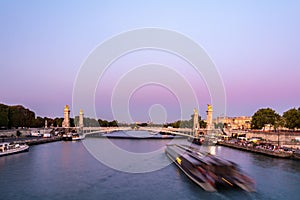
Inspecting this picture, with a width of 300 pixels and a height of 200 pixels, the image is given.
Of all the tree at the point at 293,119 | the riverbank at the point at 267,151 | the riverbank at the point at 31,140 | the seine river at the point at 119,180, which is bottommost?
the seine river at the point at 119,180

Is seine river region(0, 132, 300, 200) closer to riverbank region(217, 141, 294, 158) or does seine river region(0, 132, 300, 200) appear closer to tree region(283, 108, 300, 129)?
riverbank region(217, 141, 294, 158)

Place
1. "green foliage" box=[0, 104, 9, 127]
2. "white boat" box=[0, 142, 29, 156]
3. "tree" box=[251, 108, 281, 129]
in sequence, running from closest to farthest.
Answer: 1. "white boat" box=[0, 142, 29, 156]
2. "green foliage" box=[0, 104, 9, 127]
3. "tree" box=[251, 108, 281, 129]

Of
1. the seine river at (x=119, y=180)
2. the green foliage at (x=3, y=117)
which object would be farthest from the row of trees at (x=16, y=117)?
the seine river at (x=119, y=180)

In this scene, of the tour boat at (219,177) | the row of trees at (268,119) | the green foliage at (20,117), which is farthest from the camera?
the green foliage at (20,117)

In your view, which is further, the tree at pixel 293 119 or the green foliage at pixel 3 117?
the green foliage at pixel 3 117

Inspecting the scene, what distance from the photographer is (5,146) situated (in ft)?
86.8

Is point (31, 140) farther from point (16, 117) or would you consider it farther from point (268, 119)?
point (268, 119)

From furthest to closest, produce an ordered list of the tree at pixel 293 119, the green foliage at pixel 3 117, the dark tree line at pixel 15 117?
the dark tree line at pixel 15 117 < the green foliage at pixel 3 117 < the tree at pixel 293 119

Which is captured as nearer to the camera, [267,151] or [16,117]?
[267,151]

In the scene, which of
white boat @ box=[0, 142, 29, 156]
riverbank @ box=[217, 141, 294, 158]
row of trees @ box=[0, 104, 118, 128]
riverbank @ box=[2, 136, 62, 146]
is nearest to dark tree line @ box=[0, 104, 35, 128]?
row of trees @ box=[0, 104, 118, 128]

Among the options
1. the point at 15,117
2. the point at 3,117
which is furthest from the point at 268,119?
the point at 15,117

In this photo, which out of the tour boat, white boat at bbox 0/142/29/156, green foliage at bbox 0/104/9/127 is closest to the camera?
the tour boat

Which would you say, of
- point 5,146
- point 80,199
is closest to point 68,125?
point 5,146

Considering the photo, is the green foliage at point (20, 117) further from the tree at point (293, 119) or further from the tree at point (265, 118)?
the tree at point (293, 119)
